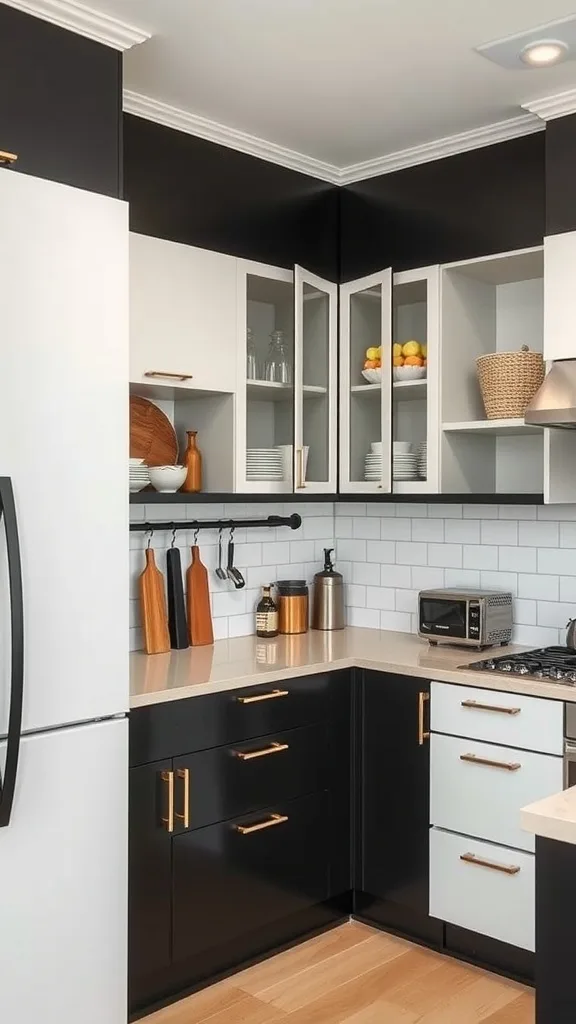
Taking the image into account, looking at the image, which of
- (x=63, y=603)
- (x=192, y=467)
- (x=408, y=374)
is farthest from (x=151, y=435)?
(x=63, y=603)

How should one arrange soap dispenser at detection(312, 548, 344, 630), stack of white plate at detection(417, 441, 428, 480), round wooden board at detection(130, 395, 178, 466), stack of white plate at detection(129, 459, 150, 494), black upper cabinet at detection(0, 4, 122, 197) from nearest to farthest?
black upper cabinet at detection(0, 4, 122, 197)
stack of white plate at detection(129, 459, 150, 494)
round wooden board at detection(130, 395, 178, 466)
stack of white plate at detection(417, 441, 428, 480)
soap dispenser at detection(312, 548, 344, 630)

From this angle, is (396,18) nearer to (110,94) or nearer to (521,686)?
(110,94)

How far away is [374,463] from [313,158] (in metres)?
1.16

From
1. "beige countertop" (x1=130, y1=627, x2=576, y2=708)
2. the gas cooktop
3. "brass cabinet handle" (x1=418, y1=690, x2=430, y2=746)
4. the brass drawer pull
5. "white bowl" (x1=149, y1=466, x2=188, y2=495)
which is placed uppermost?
"white bowl" (x1=149, y1=466, x2=188, y2=495)

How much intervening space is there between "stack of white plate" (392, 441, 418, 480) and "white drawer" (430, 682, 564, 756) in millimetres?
826

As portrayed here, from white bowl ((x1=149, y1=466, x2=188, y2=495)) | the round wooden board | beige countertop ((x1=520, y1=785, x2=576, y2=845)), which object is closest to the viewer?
beige countertop ((x1=520, y1=785, x2=576, y2=845))

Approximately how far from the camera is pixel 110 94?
261 centimetres

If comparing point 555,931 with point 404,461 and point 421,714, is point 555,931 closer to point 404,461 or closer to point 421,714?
point 421,714

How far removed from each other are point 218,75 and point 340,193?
1.04m

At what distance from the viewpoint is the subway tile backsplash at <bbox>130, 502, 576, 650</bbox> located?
3.56 metres

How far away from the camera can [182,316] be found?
3.20 m

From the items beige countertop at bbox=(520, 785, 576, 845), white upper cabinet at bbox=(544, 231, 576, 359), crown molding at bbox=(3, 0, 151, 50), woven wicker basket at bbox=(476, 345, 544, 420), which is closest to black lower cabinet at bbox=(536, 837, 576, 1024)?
beige countertop at bbox=(520, 785, 576, 845)

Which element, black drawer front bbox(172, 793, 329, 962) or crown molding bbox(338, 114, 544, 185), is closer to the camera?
black drawer front bbox(172, 793, 329, 962)

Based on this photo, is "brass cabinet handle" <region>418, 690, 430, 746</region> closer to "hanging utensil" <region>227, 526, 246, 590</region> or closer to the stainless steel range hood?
"hanging utensil" <region>227, 526, 246, 590</region>
